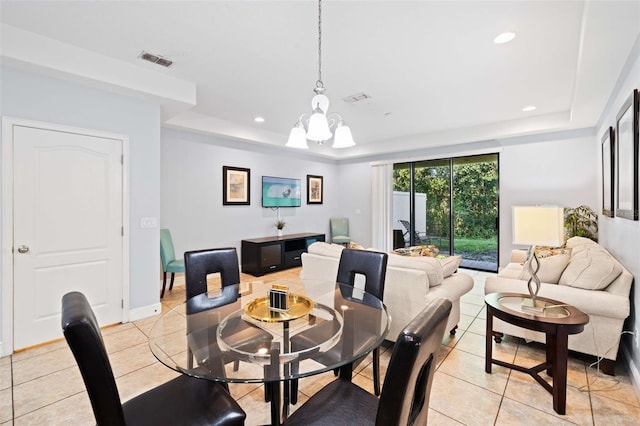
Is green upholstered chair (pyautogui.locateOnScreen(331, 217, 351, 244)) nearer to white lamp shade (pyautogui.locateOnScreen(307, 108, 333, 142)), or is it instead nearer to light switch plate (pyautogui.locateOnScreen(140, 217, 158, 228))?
light switch plate (pyautogui.locateOnScreen(140, 217, 158, 228))

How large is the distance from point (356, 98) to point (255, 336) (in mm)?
3236

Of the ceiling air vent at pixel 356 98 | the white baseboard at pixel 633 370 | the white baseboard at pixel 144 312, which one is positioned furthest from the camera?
the ceiling air vent at pixel 356 98

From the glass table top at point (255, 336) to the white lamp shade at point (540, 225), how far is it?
1.28 m

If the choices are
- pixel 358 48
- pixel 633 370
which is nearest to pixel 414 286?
pixel 633 370

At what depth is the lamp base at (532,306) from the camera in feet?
6.77

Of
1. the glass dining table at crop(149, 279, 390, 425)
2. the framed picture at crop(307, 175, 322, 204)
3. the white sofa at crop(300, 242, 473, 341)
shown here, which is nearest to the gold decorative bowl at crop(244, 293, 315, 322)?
the glass dining table at crop(149, 279, 390, 425)

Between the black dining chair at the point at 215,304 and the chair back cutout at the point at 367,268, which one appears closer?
the black dining chair at the point at 215,304

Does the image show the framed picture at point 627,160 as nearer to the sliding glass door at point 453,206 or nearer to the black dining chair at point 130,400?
the sliding glass door at point 453,206

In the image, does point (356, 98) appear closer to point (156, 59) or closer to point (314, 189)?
point (156, 59)

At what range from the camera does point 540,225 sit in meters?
2.21

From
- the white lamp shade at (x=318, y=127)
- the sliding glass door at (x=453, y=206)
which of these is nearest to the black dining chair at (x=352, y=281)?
the white lamp shade at (x=318, y=127)

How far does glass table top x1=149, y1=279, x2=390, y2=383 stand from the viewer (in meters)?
1.23

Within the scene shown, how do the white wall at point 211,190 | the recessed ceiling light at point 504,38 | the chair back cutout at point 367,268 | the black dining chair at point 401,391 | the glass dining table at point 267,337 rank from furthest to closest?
the white wall at point 211,190
the recessed ceiling light at point 504,38
the chair back cutout at point 367,268
the glass dining table at point 267,337
the black dining chair at point 401,391

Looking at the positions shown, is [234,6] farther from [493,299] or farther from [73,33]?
[493,299]
